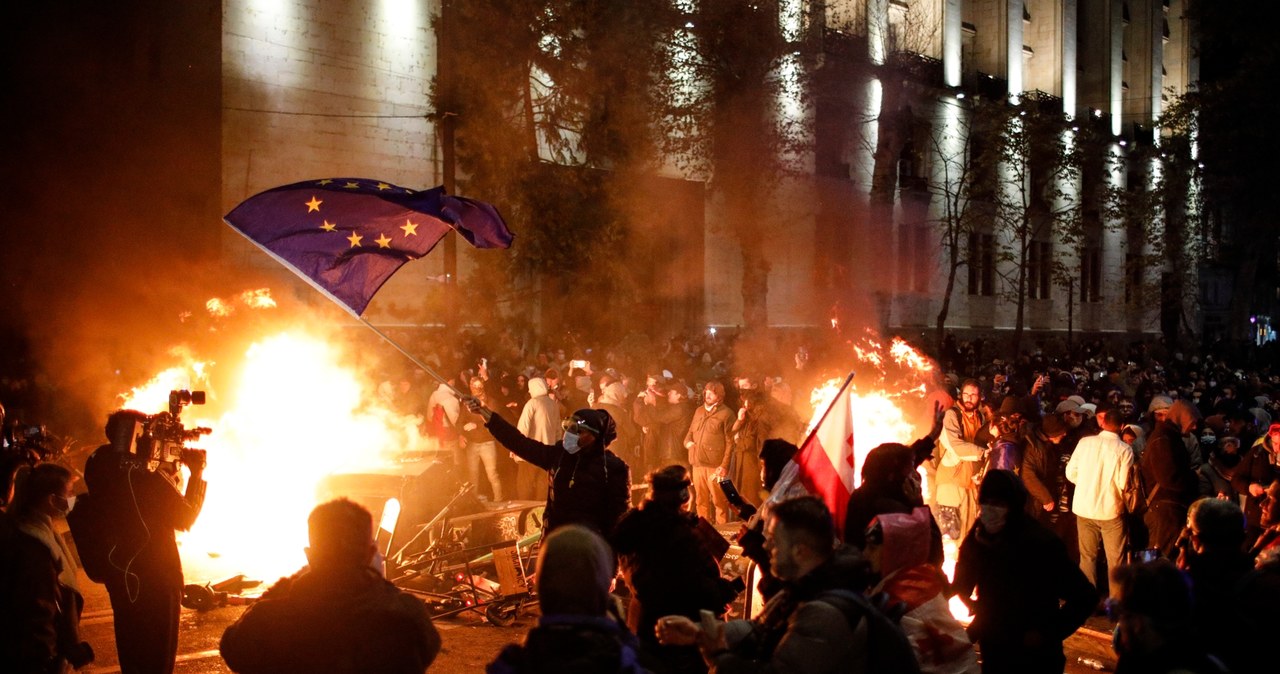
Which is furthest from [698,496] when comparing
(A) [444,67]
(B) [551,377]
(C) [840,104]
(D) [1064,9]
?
(D) [1064,9]

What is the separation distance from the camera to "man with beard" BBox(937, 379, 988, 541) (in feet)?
32.2

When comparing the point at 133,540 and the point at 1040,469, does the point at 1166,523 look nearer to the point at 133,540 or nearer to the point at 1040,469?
the point at 1040,469

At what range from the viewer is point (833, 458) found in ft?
17.9

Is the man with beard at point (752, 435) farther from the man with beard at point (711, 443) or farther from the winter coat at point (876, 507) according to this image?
the winter coat at point (876, 507)

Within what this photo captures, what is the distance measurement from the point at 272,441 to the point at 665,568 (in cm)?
892

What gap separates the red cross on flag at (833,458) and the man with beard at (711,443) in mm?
5966

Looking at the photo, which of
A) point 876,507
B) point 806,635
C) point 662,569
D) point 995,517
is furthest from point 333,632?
point 995,517

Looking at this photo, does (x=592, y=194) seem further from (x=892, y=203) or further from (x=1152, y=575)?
(x=1152, y=575)

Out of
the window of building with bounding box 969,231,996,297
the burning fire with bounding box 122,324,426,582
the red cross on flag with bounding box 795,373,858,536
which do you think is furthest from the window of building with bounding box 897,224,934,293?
the red cross on flag with bounding box 795,373,858,536

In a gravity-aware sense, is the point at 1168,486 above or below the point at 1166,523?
above

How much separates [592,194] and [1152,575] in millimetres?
18075

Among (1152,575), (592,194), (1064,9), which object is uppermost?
(1064,9)

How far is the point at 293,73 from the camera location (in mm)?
18828

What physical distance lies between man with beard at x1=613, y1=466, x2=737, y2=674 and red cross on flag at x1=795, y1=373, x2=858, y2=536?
0.77 metres
